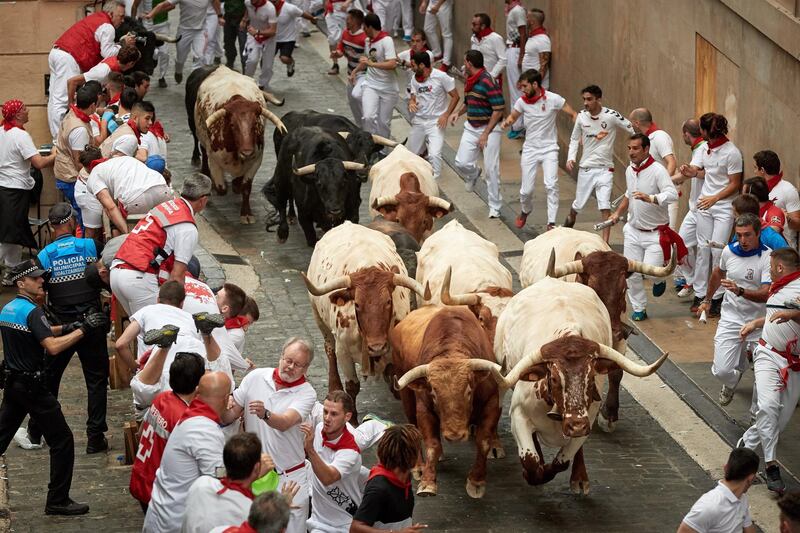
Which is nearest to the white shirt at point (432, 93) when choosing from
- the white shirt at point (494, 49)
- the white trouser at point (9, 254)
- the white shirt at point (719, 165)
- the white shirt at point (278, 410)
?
the white shirt at point (494, 49)

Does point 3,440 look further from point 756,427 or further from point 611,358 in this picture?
point 756,427

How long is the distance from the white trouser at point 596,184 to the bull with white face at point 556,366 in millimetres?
5392

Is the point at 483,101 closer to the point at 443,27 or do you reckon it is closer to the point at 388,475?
the point at 443,27

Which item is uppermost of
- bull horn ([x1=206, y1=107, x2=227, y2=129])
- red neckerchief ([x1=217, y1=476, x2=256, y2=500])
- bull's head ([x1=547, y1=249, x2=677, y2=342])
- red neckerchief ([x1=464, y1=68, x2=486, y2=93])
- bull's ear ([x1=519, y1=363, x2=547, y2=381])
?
red neckerchief ([x1=217, y1=476, x2=256, y2=500])

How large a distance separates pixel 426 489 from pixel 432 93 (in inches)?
373

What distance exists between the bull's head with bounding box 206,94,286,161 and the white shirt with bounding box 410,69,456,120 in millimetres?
1995

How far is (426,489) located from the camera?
11398 mm

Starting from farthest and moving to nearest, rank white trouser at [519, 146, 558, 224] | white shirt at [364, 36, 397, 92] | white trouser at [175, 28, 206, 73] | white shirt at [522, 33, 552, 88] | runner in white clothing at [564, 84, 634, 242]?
white trouser at [175, 28, 206, 73] < white shirt at [522, 33, 552, 88] < white shirt at [364, 36, 397, 92] < white trouser at [519, 146, 558, 224] < runner in white clothing at [564, 84, 634, 242]

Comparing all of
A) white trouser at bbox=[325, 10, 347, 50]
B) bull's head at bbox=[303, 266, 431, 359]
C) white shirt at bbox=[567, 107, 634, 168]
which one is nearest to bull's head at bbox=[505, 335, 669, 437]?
bull's head at bbox=[303, 266, 431, 359]

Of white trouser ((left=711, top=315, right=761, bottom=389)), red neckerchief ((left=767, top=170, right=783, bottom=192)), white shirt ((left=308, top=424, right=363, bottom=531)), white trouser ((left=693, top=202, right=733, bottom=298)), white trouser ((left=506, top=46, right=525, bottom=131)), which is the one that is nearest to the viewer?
white shirt ((left=308, top=424, right=363, bottom=531))

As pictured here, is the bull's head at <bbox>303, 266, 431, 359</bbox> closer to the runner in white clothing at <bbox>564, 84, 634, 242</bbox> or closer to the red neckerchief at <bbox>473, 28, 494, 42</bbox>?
the runner in white clothing at <bbox>564, 84, 634, 242</bbox>

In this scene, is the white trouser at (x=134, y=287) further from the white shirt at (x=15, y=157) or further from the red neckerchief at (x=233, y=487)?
the red neckerchief at (x=233, y=487)

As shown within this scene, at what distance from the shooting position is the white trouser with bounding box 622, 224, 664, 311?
15.8 metres

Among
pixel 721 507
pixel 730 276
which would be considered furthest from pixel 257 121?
pixel 721 507
